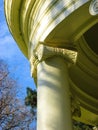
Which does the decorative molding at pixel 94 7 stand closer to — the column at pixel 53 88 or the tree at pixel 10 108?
the column at pixel 53 88

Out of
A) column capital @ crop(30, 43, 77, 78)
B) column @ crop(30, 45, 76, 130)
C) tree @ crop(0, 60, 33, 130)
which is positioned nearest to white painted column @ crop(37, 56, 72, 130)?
column @ crop(30, 45, 76, 130)

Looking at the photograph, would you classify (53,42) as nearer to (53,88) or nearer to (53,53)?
(53,53)

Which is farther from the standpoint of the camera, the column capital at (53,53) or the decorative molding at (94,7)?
the column capital at (53,53)

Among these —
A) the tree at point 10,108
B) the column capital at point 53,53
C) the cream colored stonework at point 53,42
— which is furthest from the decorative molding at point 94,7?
the tree at point 10,108

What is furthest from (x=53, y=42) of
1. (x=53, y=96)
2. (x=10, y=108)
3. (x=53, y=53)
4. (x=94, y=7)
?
(x=10, y=108)

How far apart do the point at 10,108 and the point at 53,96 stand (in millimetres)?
25701

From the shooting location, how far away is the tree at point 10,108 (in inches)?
1594

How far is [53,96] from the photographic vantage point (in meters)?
16.2

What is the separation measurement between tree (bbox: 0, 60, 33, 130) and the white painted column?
23818 millimetres

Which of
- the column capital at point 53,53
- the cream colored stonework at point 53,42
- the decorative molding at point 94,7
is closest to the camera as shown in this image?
A: the decorative molding at point 94,7

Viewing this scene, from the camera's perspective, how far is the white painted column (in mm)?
15609

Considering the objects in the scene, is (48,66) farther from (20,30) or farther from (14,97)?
(14,97)

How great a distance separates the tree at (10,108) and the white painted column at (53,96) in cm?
2382

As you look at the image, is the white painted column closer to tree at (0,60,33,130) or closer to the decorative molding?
the decorative molding
